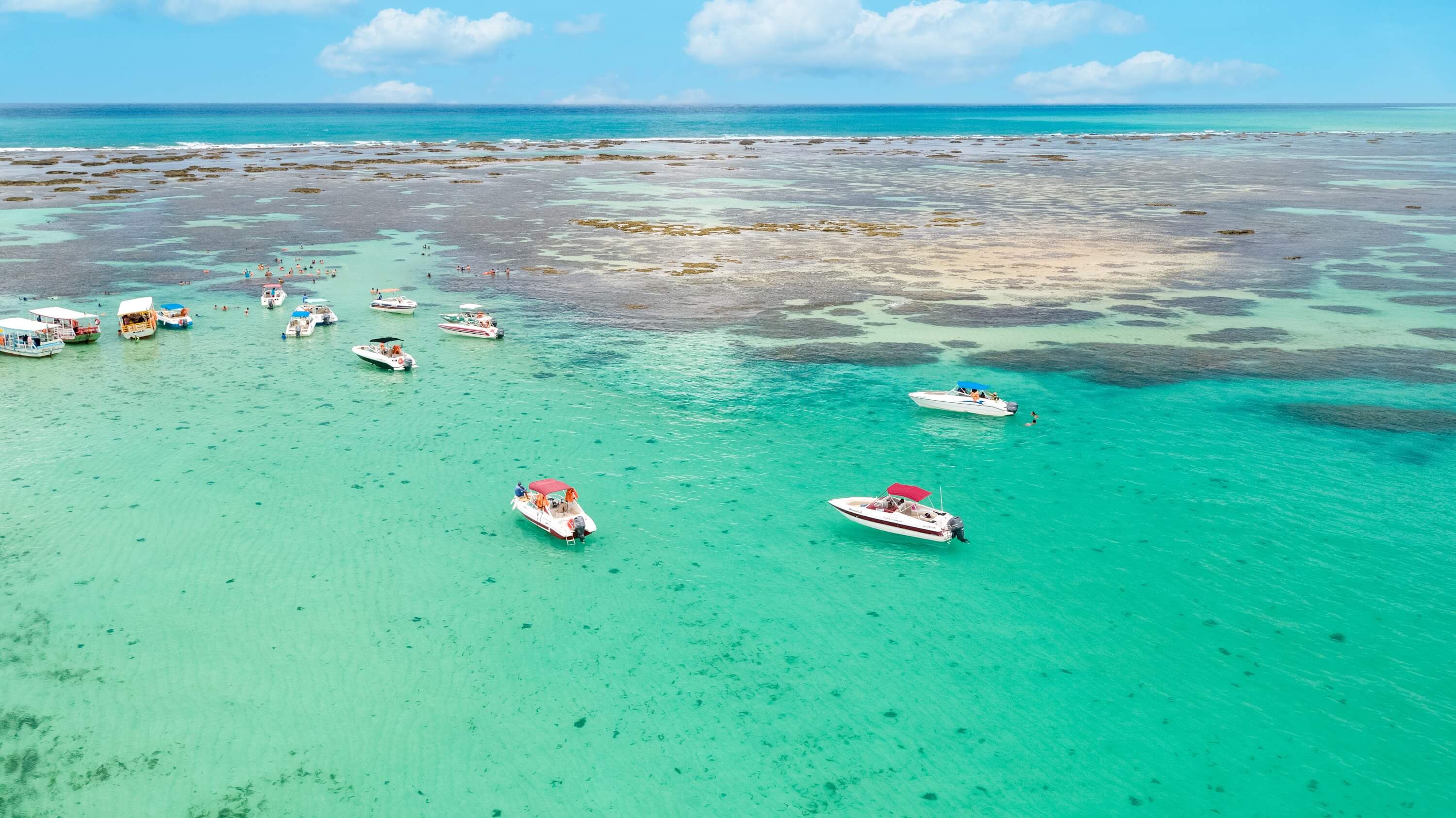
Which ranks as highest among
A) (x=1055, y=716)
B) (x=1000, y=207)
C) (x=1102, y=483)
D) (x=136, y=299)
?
(x=1000, y=207)

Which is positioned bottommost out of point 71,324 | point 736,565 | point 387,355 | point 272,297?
point 736,565

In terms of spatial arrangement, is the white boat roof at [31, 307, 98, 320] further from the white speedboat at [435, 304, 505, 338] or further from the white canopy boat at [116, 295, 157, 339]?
the white speedboat at [435, 304, 505, 338]

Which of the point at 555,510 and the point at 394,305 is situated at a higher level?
the point at 394,305

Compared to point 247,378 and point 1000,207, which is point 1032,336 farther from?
point 1000,207

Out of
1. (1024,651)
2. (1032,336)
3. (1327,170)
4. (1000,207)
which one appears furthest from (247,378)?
(1327,170)

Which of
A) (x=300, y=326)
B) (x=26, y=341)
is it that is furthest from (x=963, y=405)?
(x=26, y=341)

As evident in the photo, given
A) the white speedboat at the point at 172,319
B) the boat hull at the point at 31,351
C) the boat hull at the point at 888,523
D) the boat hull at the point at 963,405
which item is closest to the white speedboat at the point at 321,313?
the white speedboat at the point at 172,319

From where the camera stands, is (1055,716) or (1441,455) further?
(1441,455)

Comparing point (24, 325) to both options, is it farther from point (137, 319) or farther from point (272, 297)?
point (272, 297)
